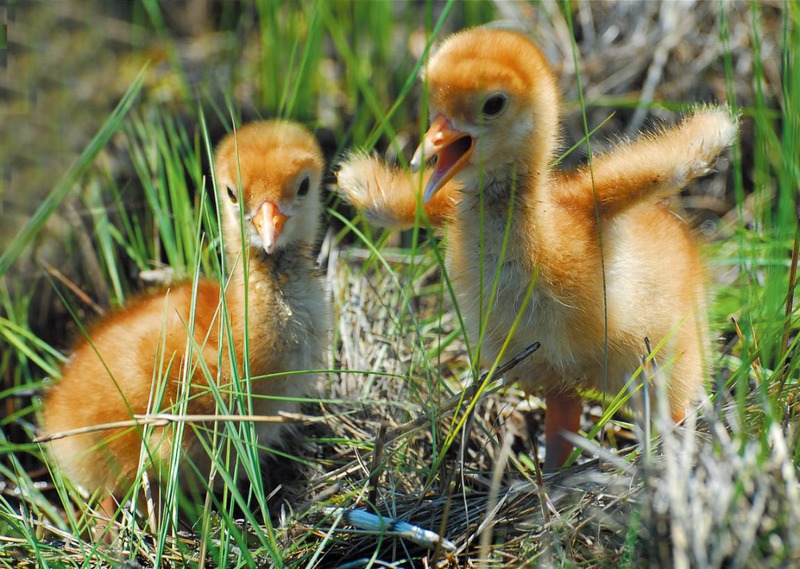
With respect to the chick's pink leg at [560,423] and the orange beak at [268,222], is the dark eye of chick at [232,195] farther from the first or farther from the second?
the chick's pink leg at [560,423]

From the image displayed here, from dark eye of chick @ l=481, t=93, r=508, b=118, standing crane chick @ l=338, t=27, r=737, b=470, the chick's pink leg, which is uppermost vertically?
dark eye of chick @ l=481, t=93, r=508, b=118

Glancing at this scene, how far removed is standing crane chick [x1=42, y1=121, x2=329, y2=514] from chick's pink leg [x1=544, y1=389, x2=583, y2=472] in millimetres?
601

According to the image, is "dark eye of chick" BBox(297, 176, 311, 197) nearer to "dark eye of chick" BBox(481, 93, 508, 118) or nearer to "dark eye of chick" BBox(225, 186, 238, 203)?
"dark eye of chick" BBox(225, 186, 238, 203)

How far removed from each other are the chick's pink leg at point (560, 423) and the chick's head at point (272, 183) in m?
0.75

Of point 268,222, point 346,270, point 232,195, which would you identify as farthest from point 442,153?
point 346,270

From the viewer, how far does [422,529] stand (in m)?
1.73

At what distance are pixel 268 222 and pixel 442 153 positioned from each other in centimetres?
49

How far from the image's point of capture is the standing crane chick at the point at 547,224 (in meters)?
1.75

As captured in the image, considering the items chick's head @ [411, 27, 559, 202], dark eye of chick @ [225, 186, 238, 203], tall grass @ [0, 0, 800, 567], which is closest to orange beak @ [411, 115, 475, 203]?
chick's head @ [411, 27, 559, 202]

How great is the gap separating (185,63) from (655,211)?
2312 millimetres

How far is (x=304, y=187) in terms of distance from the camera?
2229mm

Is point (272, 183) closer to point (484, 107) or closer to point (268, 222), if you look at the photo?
point (268, 222)

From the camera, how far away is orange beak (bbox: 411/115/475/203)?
1.73 metres

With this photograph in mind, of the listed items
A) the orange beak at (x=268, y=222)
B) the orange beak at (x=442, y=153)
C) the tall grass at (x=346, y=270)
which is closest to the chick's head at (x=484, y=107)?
→ the orange beak at (x=442, y=153)
